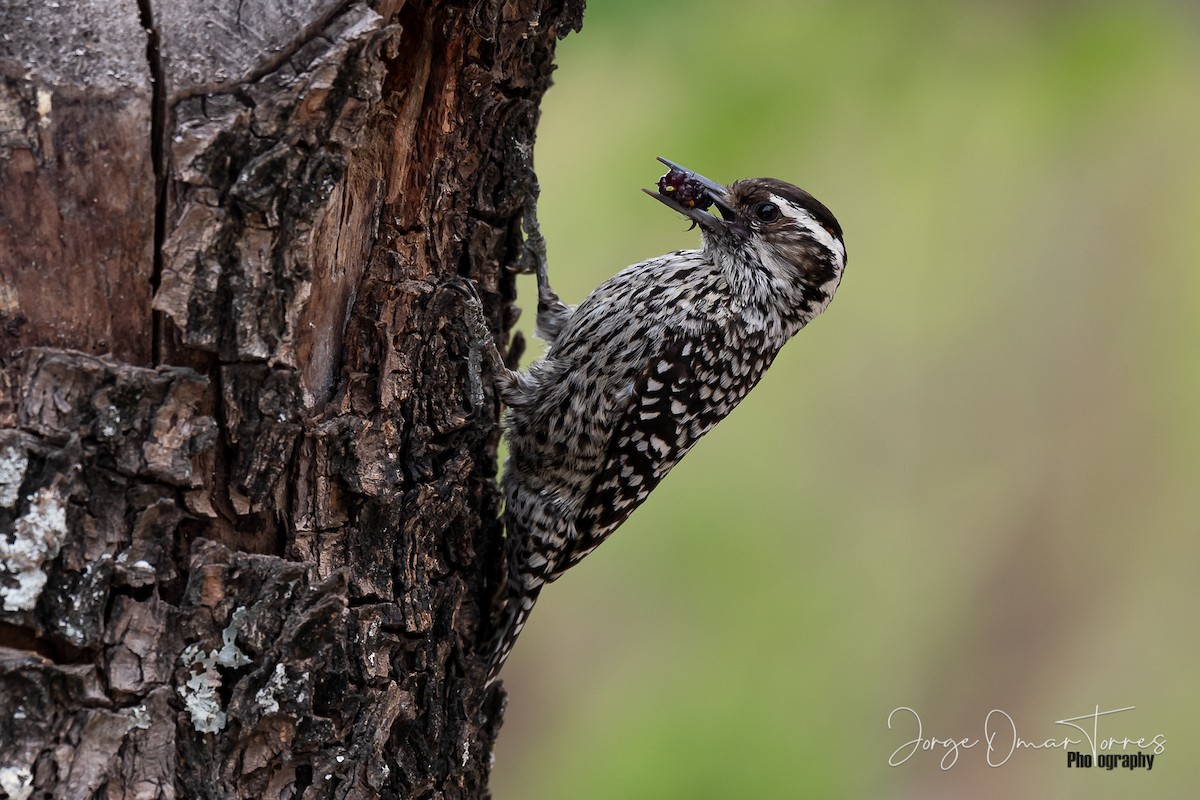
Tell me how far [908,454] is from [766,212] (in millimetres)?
1603

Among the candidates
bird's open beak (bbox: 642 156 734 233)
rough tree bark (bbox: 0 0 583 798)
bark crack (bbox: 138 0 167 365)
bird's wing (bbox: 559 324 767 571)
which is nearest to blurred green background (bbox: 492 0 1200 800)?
bird's open beak (bbox: 642 156 734 233)

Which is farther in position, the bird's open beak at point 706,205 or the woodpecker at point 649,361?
the bird's open beak at point 706,205

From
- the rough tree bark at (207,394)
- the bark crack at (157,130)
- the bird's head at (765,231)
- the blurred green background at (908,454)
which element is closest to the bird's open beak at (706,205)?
the bird's head at (765,231)

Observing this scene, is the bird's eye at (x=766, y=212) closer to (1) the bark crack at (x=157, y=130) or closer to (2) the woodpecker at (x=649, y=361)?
(2) the woodpecker at (x=649, y=361)

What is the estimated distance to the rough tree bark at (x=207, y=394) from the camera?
73.1 inches

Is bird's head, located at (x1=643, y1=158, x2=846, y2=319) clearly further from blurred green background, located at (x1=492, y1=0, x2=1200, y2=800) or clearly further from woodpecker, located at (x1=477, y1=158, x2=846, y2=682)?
blurred green background, located at (x1=492, y1=0, x2=1200, y2=800)

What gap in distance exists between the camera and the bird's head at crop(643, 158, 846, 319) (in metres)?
3.59

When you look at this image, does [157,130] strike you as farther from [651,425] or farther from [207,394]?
[651,425]

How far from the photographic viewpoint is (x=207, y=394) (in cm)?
202

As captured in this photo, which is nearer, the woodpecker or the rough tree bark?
the rough tree bark

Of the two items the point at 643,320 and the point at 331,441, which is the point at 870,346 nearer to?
the point at 643,320

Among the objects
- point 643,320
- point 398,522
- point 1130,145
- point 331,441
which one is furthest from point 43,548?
point 1130,145

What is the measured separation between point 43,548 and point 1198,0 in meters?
4.55

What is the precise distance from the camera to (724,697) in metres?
4.55
